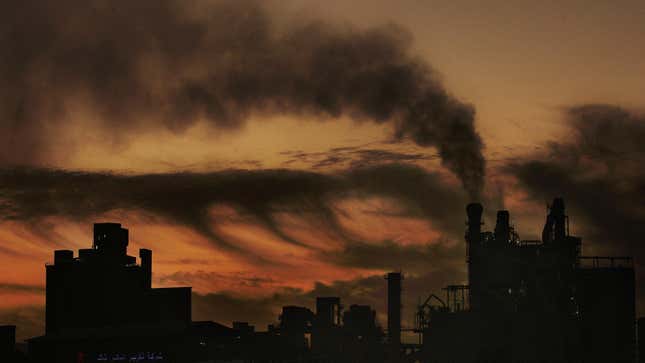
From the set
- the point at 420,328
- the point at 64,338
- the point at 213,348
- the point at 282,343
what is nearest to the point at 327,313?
the point at 282,343

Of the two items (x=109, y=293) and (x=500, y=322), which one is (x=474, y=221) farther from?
(x=109, y=293)

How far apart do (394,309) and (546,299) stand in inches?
2113

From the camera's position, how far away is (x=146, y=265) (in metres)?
157

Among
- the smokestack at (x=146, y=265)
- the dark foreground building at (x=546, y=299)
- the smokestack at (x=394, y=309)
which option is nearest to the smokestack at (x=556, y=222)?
the dark foreground building at (x=546, y=299)

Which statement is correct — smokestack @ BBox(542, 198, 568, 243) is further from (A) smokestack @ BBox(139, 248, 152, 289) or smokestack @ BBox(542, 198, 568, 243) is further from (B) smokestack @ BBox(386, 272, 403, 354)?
(A) smokestack @ BBox(139, 248, 152, 289)

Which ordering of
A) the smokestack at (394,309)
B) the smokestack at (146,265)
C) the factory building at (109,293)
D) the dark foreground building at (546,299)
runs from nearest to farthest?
the dark foreground building at (546,299), the factory building at (109,293), the smokestack at (146,265), the smokestack at (394,309)

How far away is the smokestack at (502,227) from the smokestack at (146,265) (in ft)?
193

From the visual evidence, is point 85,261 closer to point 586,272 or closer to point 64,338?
point 64,338

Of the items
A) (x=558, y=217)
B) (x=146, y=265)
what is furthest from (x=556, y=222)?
(x=146, y=265)

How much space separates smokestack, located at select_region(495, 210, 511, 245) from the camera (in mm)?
120250

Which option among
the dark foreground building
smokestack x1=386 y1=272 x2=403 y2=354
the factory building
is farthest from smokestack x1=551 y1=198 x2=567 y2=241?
the factory building

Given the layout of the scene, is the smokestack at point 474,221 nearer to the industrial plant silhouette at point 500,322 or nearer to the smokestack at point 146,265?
the industrial plant silhouette at point 500,322

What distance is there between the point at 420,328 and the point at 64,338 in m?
53.2

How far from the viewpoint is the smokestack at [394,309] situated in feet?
536
